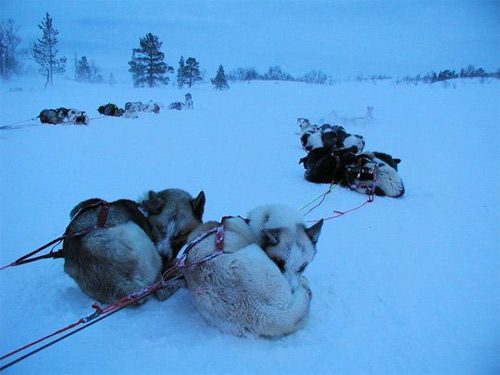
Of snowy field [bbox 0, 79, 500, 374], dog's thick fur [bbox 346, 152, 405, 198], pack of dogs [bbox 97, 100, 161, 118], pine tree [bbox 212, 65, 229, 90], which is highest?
pine tree [bbox 212, 65, 229, 90]

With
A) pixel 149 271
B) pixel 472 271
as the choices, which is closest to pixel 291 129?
pixel 472 271

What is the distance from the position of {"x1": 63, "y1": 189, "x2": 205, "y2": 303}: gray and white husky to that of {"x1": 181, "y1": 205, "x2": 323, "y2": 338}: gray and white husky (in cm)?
36

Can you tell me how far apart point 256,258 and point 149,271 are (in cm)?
83

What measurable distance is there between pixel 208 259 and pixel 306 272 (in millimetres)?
1293

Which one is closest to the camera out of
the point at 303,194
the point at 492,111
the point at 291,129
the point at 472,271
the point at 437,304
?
the point at 437,304

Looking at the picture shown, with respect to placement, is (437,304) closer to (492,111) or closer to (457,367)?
(457,367)

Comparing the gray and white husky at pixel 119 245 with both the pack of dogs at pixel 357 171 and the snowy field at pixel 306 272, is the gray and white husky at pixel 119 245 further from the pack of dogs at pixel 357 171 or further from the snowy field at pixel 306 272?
the pack of dogs at pixel 357 171

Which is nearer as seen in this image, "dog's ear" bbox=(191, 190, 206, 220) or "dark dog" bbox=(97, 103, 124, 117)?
"dog's ear" bbox=(191, 190, 206, 220)

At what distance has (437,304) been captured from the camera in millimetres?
2832

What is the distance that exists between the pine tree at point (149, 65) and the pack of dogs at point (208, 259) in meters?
38.7

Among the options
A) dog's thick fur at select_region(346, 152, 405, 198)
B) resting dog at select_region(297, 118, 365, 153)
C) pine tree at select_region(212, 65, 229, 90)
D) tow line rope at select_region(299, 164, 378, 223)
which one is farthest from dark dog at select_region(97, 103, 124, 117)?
pine tree at select_region(212, 65, 229, 90)

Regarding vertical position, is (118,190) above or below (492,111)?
below

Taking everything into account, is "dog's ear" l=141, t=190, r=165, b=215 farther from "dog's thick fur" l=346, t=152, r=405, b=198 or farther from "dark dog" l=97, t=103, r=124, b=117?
"dark dog" l=97, t=103, r=124, b=117

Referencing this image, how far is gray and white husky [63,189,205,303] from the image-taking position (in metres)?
2.39
